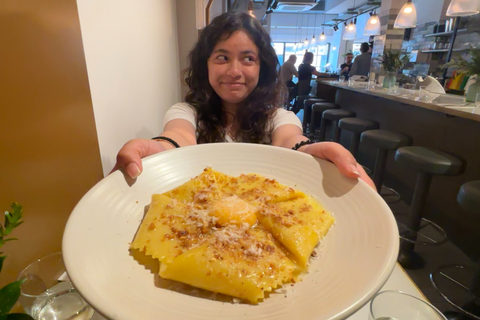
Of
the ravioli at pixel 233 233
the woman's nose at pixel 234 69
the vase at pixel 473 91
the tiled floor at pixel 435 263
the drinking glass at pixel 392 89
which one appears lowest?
the tiled floor at pixel 435 263

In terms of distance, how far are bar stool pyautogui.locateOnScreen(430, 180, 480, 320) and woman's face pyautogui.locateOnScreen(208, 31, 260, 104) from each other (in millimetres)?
1855

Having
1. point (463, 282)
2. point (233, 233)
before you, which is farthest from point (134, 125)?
point (463, 282)

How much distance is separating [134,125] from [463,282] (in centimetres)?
347

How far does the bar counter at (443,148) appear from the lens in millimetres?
3318

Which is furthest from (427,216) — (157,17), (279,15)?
(279,15)

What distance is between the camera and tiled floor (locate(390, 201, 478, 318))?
2628 mm

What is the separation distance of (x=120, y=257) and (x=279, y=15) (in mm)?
22544

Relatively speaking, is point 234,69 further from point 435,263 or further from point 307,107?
point 307,107

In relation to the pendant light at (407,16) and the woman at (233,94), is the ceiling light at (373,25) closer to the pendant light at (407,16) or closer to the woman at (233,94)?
the pendant light at (407,16)

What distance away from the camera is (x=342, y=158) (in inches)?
46.5

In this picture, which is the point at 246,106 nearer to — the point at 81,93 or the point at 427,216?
the point at 81,93

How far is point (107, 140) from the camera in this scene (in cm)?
183

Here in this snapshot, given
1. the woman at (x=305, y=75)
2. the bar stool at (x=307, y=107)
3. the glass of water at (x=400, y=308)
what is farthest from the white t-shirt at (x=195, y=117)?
the woman at (x=305, y=75)

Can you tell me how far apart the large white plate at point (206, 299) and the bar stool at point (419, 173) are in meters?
2.21
